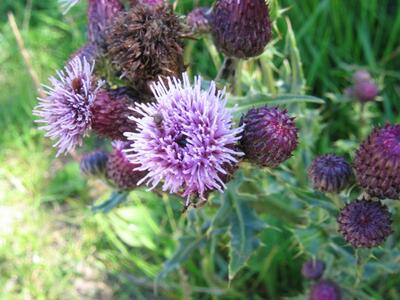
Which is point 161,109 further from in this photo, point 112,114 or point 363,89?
point 363,89

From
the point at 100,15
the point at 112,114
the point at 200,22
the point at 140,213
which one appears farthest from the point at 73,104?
the point at 140,213

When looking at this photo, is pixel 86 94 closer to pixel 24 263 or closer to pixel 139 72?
pixel 139 72

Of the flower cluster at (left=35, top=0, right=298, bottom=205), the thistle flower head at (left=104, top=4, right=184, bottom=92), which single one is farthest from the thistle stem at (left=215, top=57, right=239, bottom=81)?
the thistle flower head at (left=104, top=4, right=184, bottom=92)

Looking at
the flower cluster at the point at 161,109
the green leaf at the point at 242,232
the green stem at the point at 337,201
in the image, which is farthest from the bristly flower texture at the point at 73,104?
the green stem at the point at 337,201

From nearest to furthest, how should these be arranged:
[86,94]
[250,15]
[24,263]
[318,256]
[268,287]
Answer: [86,94] < [250,15] < [318,256] < [268,287] < [24,263]

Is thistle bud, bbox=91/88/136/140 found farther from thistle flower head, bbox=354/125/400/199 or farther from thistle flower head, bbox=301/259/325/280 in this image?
thistle flower head, bbox=301/259/325/280

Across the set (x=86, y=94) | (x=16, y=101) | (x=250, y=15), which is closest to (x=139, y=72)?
(x=86, y=94)

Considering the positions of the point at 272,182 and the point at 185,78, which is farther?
the point at 272,182
